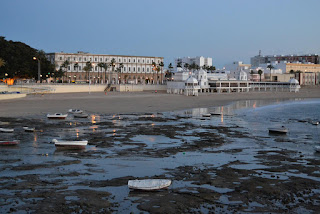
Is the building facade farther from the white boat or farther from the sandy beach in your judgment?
the white boat

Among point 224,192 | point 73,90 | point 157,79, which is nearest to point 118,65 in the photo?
point 157,79

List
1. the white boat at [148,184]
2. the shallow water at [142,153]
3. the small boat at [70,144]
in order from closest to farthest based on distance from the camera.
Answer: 1. the white boat at [148,184]
2. the shallow water at [142,153]
3. the small boat at [70,144]

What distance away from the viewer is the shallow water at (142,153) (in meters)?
19.3

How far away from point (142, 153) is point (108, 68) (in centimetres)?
15381

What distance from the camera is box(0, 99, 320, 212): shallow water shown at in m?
19.3

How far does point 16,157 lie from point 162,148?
9.72m

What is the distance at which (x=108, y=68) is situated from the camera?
582 feet

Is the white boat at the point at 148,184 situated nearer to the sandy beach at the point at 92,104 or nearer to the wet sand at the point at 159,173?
the wet sand at the point at 159,173

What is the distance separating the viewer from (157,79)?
605ft

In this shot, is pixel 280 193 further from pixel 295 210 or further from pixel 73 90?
pixel 73 90

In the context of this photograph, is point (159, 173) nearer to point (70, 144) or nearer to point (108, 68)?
point (70, 144)

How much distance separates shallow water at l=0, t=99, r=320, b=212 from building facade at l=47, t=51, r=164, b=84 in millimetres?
124777

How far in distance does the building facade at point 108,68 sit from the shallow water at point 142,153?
125 metres

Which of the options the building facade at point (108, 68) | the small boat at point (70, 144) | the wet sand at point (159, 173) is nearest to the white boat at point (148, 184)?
the wet sand at point (159, 173)
